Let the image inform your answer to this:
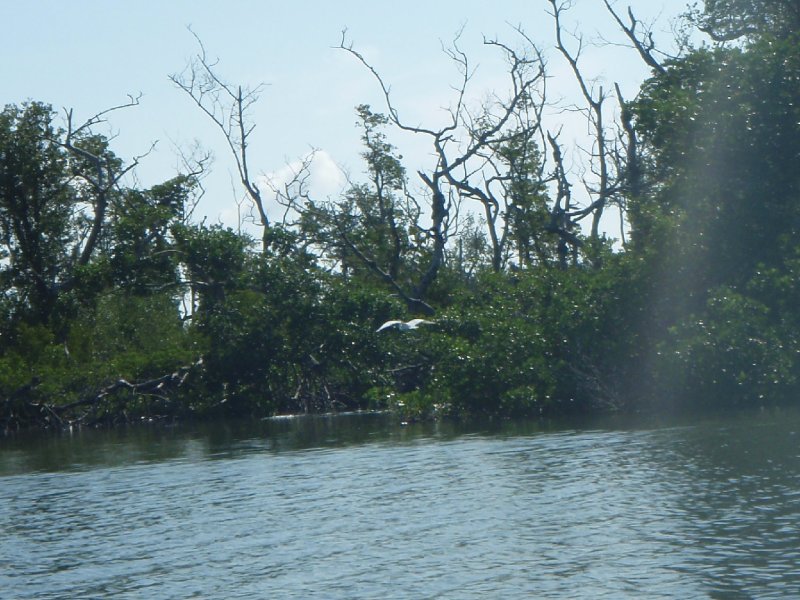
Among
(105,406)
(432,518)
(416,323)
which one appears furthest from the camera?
(105,406)

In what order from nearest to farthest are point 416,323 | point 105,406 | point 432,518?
point 432,518 → point 416,323 → point 105,406

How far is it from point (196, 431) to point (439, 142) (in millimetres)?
12882

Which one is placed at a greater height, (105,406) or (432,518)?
(105,406)

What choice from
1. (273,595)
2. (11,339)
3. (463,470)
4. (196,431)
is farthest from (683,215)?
(11,339)

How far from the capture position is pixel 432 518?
1444 cm

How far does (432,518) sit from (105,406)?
72.1ft

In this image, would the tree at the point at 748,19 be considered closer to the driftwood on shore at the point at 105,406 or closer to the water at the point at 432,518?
the water at the point at 432,518

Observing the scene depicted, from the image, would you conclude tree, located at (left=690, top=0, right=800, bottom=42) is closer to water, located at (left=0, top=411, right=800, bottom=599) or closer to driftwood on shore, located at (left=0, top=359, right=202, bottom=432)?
water, located at (left=0, top=411, right=800, bottom=599)

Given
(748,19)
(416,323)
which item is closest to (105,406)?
(416,323)

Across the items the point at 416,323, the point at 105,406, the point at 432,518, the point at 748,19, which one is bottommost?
the point at 432,518

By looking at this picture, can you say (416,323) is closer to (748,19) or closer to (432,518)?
(748,19)

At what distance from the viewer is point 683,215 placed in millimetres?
27438

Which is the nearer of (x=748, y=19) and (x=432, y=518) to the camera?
(x=432, y=518)

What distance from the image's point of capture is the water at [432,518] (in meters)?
11.1
